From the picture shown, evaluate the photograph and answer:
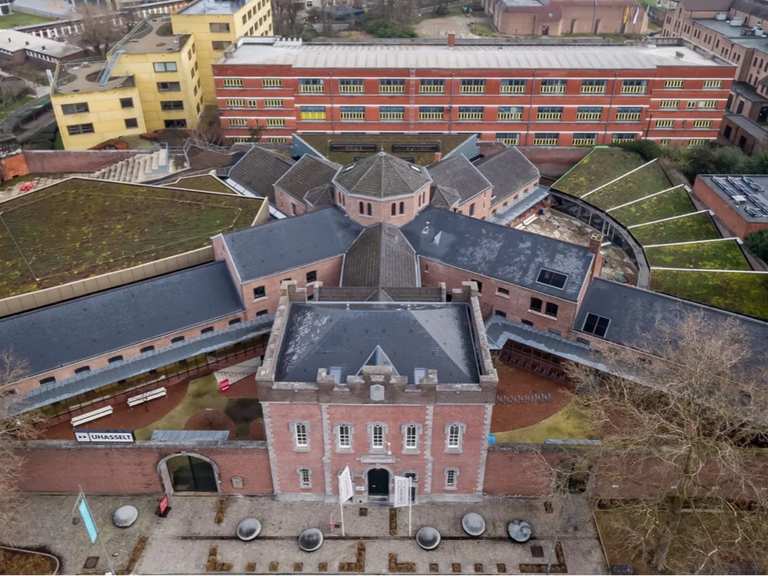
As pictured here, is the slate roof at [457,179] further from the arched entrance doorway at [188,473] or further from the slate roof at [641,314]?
the arched entrance doorway at [188,473]

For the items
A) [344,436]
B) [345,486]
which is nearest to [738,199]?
[344,436]

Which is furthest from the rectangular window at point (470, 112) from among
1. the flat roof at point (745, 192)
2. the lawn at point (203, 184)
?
the lawn at point (203, 184)

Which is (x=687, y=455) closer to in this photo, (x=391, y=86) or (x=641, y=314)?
(x=641, y=314)

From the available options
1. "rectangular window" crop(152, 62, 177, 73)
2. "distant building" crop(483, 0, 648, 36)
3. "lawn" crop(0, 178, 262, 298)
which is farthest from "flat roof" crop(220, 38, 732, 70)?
"distant building" crop(483, 0, 648, 36)

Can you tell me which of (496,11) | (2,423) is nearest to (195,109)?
(2,423)

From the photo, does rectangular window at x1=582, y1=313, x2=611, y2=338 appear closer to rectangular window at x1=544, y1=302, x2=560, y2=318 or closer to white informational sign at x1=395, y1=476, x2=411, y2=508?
rectangular window at x1=544, y1=302, x2=560, y2=318
